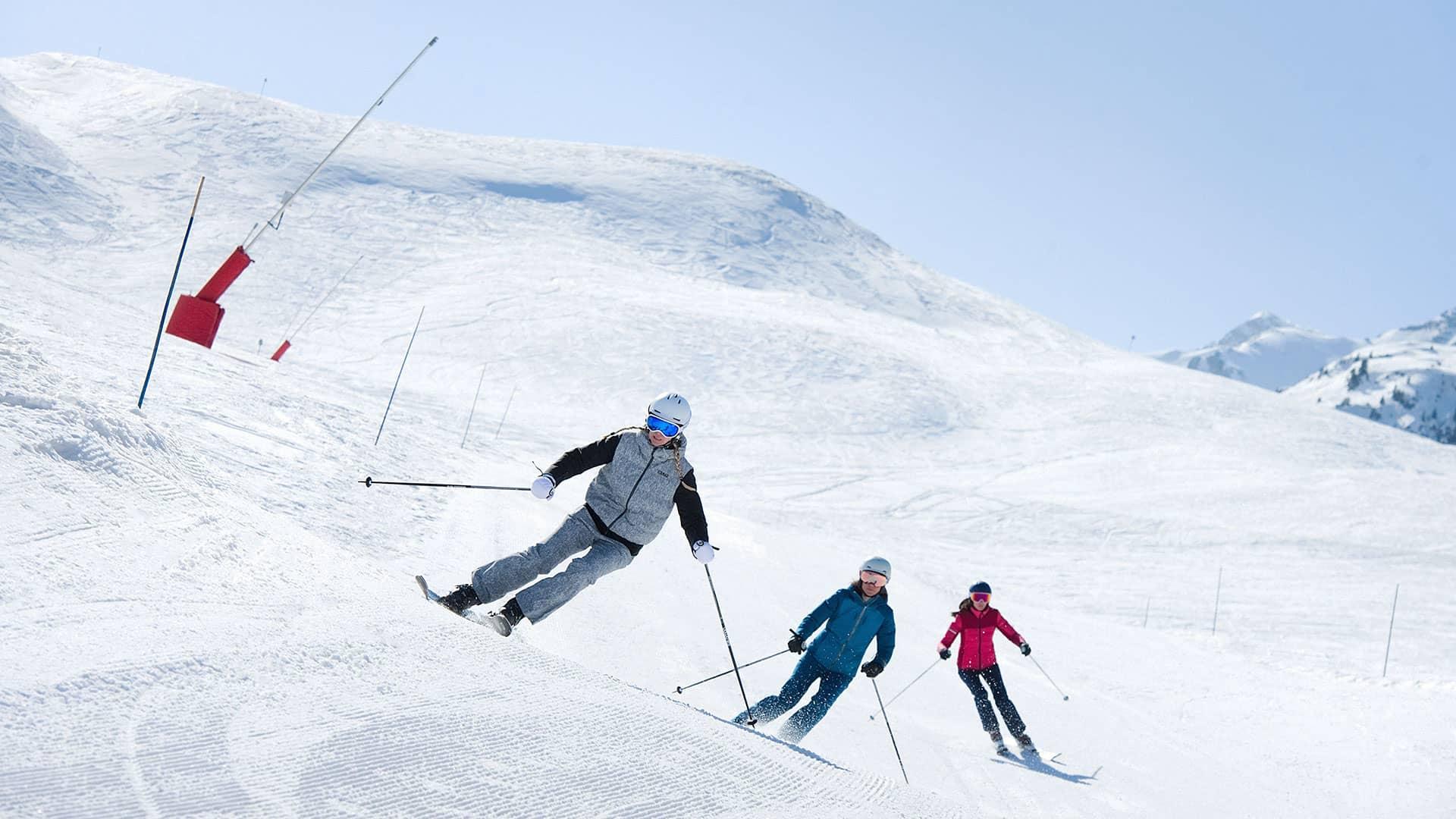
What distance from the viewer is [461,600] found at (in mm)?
5586

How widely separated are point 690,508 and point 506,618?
128cm

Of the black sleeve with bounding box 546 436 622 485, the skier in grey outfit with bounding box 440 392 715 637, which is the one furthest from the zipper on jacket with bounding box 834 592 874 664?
the black sleeve with bounding box 546 436 622 485

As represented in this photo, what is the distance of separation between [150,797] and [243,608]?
1267mm

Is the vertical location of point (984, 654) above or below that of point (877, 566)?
below

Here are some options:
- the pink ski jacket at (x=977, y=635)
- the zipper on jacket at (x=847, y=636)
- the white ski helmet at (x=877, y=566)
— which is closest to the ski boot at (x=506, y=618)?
the zipper on jacket at (x=847, y=636)


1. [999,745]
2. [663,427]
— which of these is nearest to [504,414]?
[999,745]

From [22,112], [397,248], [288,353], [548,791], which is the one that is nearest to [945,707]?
[548,791]

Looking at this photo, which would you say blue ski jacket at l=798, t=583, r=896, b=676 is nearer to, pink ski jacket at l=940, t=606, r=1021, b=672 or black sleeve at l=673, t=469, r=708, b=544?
Answer: black sleeve at l=673, t=469, r=708, b=544

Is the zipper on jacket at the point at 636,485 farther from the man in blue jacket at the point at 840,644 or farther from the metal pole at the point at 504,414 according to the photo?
the metal pole at the point at 504,414

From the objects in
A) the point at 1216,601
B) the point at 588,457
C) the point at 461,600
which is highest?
the point at 588,457

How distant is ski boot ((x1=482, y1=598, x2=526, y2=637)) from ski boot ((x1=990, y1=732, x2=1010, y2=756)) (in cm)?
411

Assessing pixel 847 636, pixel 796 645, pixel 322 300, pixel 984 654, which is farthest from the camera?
pixel 322 300

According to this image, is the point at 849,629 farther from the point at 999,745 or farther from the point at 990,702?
the point at 990,702

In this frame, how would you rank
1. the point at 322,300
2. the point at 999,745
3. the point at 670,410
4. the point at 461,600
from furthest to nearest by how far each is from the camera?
1. the point at 322,300
2. the point at 999,745
3. the point at 670,410
4. the point at 461,600
